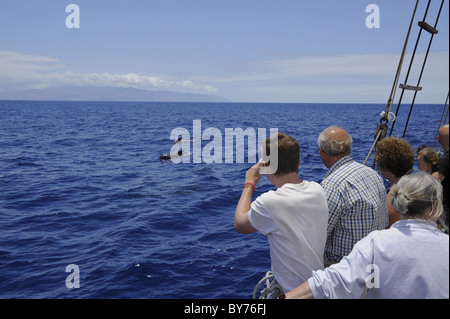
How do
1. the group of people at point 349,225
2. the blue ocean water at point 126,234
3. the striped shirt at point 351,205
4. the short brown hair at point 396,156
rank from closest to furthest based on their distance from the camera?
the group of people at point 349,225 < the striped shirt at point 351,205 < the short brown hair at point 396,156 < the blue ocean water at point 126,234

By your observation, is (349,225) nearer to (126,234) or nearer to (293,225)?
(293,225)

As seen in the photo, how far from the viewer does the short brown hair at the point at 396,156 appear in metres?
3.79

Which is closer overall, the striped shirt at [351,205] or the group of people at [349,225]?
the group of people at [349,225]

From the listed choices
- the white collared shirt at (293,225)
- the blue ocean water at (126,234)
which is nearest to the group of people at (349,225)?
the white collared shirt at (293,225)

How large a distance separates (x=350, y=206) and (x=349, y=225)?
0.19 m

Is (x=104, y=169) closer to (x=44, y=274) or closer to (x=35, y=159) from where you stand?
(x=35, y=159)

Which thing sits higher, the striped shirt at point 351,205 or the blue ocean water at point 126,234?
the striped shirt at point 351,205

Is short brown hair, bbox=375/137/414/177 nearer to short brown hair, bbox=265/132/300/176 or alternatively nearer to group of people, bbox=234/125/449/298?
group of people, bbox=234/125/449/298

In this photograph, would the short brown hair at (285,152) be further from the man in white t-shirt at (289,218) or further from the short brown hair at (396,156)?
the short brown hair at (396,156)

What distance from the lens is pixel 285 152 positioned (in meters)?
3.00

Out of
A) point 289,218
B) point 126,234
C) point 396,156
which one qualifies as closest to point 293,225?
point 289,218

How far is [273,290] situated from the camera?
10.7ft

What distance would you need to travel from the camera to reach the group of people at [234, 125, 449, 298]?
238 centimetres
